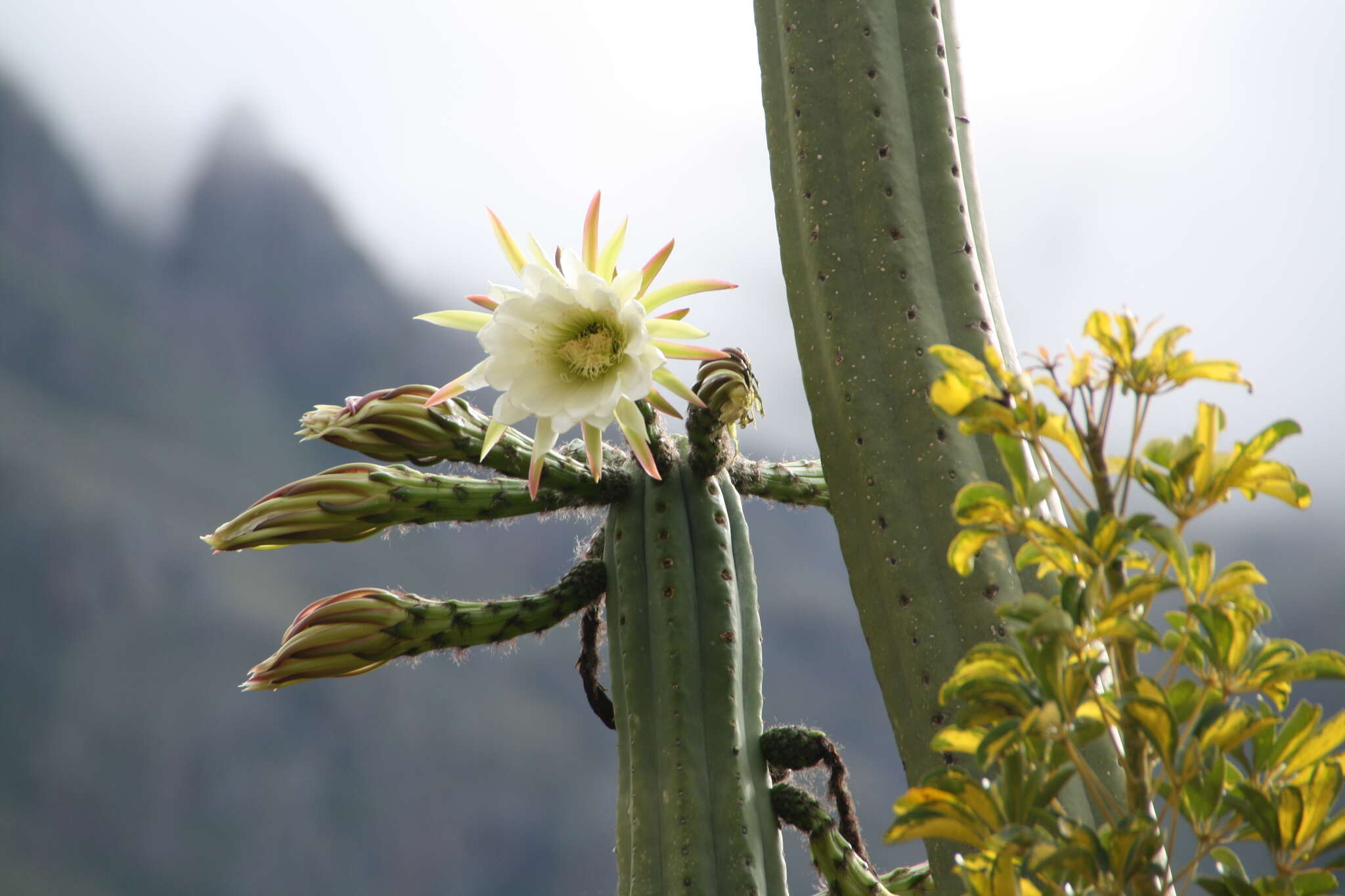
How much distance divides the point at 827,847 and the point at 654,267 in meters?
0.49

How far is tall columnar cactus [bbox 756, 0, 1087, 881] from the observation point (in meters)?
0.64

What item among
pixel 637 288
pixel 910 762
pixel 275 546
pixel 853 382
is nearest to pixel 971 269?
pixel 853 382

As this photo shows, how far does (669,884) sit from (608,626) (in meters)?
0.23

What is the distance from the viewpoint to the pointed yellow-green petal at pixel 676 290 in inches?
28.4

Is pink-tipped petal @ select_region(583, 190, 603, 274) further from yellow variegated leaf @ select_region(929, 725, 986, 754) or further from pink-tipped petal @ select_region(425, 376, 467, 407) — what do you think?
yellow variegated leaf @ select_region(929, 725, 986, 754)

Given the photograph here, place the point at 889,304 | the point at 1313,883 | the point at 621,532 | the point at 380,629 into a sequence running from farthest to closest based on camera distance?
the point at 621,532, the point at 380,629, the point at 889,304, the point at 1313,883

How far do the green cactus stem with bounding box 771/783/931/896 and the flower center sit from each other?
0.41 meters

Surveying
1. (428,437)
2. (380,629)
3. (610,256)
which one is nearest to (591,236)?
(610,256)

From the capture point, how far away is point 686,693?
86 centimetres

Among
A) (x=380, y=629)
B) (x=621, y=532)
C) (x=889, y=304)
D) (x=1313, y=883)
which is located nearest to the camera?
(x=1313, y=883)

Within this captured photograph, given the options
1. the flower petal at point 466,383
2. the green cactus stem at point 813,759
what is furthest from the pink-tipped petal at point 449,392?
the green cactus stem at point 813,759

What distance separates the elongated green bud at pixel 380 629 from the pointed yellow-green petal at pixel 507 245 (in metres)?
0.28

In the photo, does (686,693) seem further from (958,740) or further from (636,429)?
(958,740)

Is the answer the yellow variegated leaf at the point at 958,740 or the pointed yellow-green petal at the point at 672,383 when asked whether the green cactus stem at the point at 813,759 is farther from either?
the yellow variegated leaf at the point at 958,740
